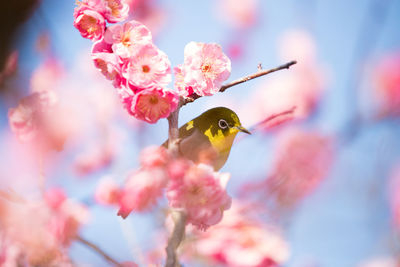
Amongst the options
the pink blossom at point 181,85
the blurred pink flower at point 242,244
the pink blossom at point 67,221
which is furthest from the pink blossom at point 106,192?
the pink blossom at point 181,85

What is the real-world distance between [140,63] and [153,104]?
5.3 inches

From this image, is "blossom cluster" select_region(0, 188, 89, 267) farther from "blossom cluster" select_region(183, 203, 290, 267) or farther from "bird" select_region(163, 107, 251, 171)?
"bird" select_region(163, 107, 251, 171)

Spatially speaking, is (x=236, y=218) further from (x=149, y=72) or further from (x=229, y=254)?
(x=149, y=72)

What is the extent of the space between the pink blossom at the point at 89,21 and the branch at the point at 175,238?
2.10 ft

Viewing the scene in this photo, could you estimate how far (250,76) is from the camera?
122cm

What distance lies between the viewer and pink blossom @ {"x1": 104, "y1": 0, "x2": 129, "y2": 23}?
1.31 meters

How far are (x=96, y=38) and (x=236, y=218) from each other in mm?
1277

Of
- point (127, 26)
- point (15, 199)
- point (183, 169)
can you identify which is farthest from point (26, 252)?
point (127, 26)

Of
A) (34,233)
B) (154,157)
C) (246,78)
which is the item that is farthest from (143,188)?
(34,233)

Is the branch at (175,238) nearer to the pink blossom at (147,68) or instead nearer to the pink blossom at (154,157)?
the pink blossom at (154,157)

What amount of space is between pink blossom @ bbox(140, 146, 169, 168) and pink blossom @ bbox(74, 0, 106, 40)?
411 millimetres

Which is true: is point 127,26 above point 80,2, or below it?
below

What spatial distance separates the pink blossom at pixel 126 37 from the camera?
1.24 meters

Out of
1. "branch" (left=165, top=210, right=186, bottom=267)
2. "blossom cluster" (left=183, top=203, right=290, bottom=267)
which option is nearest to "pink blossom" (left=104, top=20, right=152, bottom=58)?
"branch" (left=165, top=210, right=186, bottom=267)
